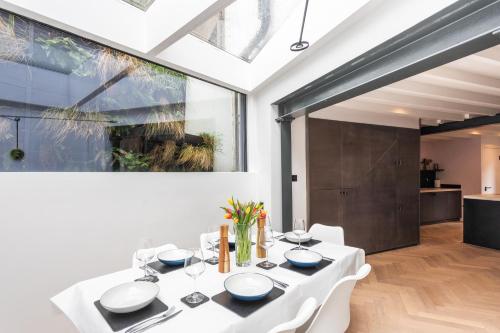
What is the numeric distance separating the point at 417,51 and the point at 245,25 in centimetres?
173

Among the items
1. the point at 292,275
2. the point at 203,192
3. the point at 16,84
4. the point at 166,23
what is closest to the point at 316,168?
the point at 203,192

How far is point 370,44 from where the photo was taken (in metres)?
1.77

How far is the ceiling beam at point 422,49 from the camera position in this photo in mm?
1286

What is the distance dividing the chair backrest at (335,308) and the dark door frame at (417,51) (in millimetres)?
1343

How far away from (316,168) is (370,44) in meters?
2.04

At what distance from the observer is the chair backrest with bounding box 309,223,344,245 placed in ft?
7.65

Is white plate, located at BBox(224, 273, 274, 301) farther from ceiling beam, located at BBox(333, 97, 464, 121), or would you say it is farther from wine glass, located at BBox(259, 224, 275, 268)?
ceiling beam, located at BBox(333, 97, 464, 121)

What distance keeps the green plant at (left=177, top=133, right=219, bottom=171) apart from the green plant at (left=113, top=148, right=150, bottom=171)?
367mm

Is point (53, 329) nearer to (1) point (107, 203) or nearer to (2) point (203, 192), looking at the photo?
(1) point (107, 203)

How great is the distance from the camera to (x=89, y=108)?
6.81 feet

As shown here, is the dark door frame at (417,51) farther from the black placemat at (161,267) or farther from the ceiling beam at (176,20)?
the black placemat at (161,267)

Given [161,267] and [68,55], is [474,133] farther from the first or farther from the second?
[68,55]

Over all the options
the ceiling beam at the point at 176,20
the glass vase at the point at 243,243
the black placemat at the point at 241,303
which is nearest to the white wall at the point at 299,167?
the glass vase at the point at 243,243

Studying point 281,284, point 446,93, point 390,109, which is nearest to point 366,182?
point 390,109
